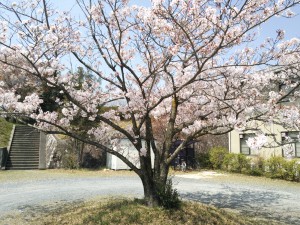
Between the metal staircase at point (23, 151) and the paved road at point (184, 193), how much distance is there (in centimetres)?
344

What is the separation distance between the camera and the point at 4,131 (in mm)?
22750

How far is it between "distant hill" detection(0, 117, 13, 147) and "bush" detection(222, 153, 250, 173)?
15.3 meters

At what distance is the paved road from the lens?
8.66 meters

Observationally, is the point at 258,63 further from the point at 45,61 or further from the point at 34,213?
the point at 34,213

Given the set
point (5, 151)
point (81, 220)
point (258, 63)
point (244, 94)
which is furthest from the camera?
point (5, 151)

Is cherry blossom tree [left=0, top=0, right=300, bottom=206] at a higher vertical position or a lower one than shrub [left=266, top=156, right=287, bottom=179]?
higher

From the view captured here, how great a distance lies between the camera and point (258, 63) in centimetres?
592

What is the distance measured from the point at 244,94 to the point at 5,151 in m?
16.2

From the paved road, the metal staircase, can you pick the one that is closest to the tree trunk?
the paved road

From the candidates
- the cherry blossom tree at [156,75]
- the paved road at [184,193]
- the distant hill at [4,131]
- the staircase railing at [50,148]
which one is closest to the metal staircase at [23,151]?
the distant hill at [4,131]

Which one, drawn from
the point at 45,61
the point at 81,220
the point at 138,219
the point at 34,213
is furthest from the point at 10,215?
the point at 45,61

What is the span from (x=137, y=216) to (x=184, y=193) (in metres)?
4.99

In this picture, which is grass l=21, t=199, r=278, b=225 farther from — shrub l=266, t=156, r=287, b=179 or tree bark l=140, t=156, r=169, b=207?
shrub l=266, t=156, r=287, b=179

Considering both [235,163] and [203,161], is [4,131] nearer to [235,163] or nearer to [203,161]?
[203,161]
